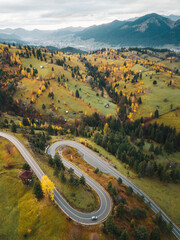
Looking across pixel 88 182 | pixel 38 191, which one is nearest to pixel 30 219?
pixel 38 191

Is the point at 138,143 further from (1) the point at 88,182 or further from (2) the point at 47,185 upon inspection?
(2) the point at 47,185

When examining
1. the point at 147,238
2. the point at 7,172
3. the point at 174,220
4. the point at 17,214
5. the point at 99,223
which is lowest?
the point at 174,220

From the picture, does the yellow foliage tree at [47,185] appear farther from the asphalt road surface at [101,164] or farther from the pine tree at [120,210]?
the asphalt road surface at [101,164]

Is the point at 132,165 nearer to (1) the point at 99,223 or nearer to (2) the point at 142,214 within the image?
(2) the point at 142,214

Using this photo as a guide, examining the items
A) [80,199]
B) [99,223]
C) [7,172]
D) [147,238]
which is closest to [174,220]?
[147,238]

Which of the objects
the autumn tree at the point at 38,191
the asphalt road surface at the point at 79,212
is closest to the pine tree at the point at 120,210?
the asphalt road surface at the point at 79,212

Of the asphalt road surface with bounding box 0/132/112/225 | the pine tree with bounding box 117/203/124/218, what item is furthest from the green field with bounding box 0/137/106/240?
the pine tree with bounding box 117/203/124/218

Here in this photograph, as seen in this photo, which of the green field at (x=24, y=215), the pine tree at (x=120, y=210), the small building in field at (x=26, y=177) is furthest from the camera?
the small building in field at (x=26, y=177)

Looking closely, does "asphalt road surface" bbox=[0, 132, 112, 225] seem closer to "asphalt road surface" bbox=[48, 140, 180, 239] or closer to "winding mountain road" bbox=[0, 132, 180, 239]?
"winding mountain road" bbox=[0, 132, 180, 239]
